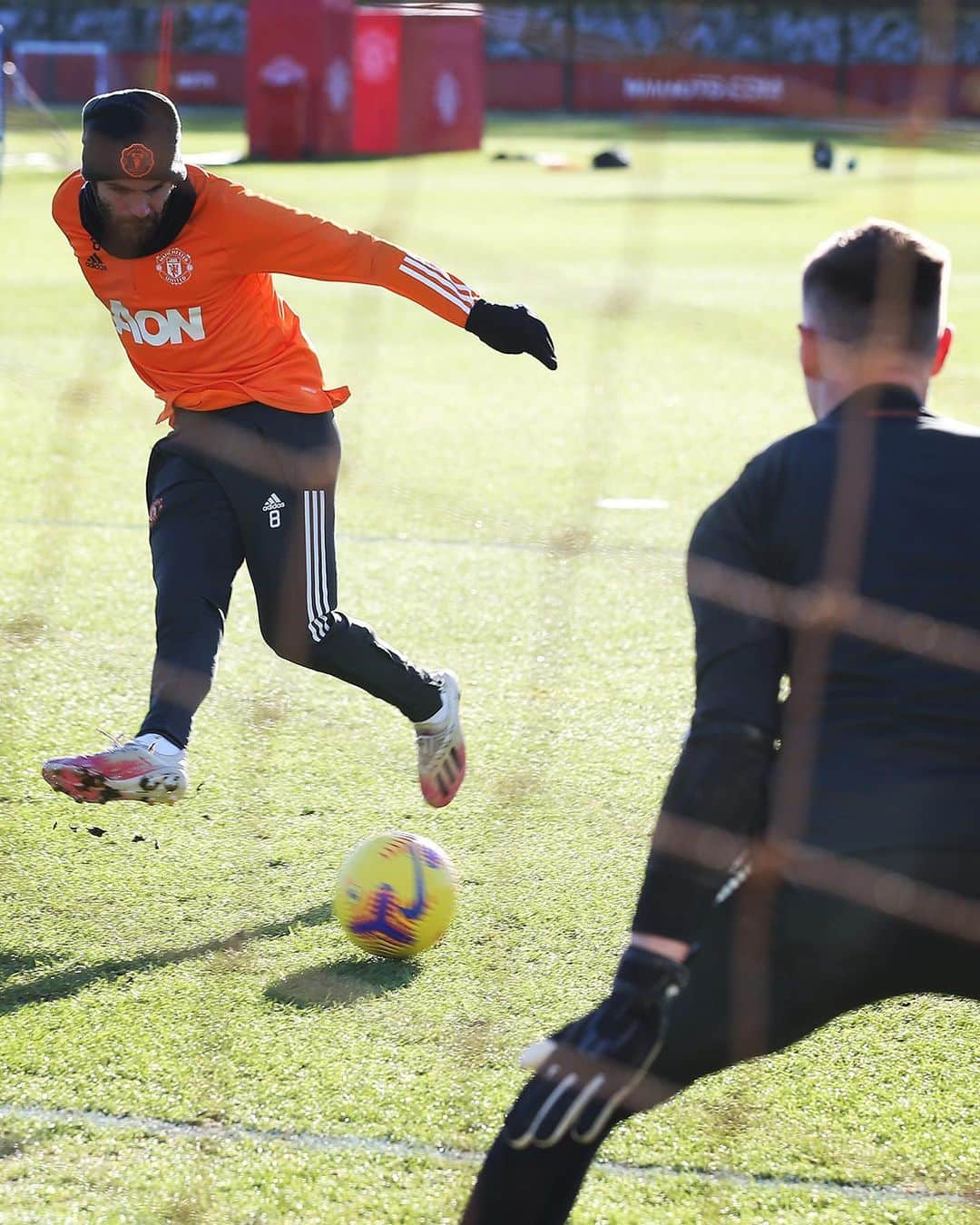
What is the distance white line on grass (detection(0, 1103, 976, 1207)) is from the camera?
3053 millimetres

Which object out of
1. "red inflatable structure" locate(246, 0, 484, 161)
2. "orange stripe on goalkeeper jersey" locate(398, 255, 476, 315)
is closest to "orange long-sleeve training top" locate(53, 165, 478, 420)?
"orange stripe on goalkeeper jersey" locate(398, 255, 476, 315)

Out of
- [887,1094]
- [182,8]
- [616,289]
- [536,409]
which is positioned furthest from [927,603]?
[182,8]

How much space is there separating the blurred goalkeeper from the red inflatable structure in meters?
26.8

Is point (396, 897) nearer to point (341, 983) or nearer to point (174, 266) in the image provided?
point (341, 983)

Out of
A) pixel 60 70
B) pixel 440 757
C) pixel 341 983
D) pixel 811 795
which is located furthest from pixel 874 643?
pixel 60 70

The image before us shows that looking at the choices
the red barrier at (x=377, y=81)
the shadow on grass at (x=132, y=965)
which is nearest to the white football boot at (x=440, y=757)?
the shadow on grass at (x=132, y=965)

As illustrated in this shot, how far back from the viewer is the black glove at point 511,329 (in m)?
4.27

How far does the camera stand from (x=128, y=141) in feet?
13.7

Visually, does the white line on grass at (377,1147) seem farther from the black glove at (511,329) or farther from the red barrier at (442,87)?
the red barrier at (442,87)

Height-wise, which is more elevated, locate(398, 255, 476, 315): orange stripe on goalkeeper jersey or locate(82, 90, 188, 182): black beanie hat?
locate(82, 90, 188, 182): black beanie hat

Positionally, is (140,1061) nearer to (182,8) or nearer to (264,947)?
(264,947)

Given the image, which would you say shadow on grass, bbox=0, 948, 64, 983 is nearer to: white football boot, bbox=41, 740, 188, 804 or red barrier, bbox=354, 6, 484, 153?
white football boot, bbox=41, 740, 188, 804

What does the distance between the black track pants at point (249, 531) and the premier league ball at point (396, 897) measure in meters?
0.69

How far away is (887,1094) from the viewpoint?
3385 mm
